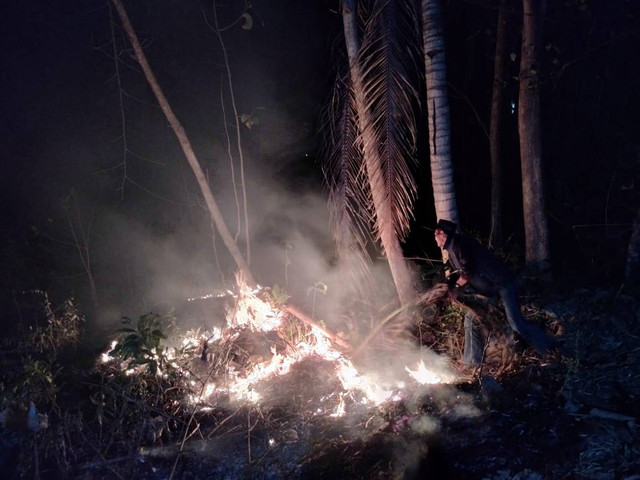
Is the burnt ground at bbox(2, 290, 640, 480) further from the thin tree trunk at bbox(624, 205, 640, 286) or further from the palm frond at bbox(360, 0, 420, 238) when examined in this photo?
the palm frond at bbox(360, 0, 420, 238)

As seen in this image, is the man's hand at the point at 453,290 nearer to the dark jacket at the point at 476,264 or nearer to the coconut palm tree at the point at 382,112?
the dark jacket at the point at 476,264

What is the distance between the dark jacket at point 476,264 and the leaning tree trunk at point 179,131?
428 centimetres

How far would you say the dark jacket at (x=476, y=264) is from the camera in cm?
539

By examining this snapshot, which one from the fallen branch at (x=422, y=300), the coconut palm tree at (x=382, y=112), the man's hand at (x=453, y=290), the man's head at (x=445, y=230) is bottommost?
the fallen branch at (x=422, y=300)

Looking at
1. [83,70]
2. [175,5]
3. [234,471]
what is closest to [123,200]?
[83,70]

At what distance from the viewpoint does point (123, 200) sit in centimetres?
916

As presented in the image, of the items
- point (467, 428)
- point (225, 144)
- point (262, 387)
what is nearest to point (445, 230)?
point (467, 428)

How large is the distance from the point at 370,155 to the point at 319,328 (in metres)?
2.89

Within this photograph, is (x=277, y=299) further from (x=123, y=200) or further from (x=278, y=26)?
(x=278, y=26)

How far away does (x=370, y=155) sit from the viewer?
6.56m

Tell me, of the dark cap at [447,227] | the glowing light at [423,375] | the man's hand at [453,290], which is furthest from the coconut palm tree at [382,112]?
the glowing light at [423,375]

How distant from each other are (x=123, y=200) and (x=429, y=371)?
6938 mm

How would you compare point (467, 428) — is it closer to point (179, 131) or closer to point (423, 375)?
point (423, 375)

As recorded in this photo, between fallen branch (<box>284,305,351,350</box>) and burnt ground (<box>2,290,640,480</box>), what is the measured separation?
1003 millimetres
